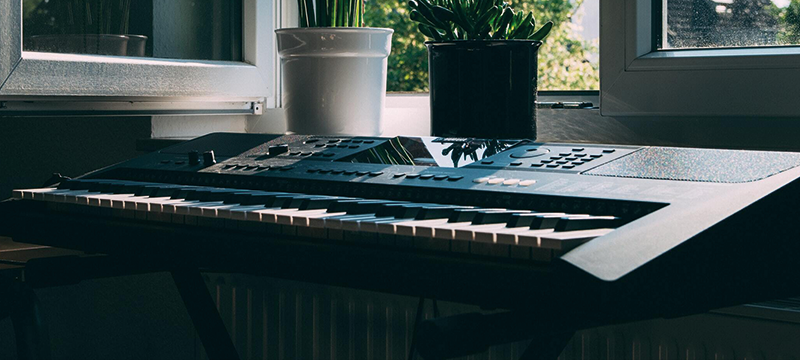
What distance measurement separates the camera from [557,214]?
0.64 m

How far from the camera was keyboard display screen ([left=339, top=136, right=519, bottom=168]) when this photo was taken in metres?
0.88

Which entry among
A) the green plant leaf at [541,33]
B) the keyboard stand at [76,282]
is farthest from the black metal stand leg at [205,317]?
the green plant leaf at [541,33]

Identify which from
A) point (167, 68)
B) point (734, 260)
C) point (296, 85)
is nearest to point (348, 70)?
Answer: point (296, 85)

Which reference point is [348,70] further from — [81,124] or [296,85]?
[81,124]

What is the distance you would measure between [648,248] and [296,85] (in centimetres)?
96

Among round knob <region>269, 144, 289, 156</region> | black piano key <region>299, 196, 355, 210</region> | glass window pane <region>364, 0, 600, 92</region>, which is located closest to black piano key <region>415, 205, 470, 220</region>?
black piano key <region>299, 196, 355, 210</region>

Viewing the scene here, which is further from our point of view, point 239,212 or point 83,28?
point 83,28

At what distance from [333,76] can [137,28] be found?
348 mm

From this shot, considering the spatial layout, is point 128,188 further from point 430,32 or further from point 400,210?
point 430,32

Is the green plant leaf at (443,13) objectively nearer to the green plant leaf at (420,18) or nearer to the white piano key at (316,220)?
the green plant leaf at (420,18)

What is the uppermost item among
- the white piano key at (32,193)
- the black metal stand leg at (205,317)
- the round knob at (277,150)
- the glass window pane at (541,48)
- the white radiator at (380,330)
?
the glass window pane at (541,48)

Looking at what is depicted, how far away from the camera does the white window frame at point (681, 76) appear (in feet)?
3.78

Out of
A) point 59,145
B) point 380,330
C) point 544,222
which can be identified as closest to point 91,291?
point 59,145

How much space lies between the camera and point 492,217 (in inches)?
25.4
